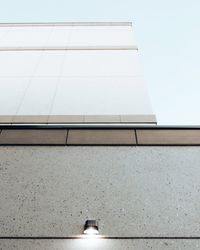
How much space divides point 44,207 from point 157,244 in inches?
42.7

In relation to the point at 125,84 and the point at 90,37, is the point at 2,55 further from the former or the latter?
the point at 125,84

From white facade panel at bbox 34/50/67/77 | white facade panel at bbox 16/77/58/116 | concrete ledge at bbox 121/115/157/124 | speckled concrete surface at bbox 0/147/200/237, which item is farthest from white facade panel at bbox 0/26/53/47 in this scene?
speckled concrete surface at bbox 0/147/200/237

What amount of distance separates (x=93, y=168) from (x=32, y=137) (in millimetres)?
889

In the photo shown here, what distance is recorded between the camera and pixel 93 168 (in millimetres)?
2729

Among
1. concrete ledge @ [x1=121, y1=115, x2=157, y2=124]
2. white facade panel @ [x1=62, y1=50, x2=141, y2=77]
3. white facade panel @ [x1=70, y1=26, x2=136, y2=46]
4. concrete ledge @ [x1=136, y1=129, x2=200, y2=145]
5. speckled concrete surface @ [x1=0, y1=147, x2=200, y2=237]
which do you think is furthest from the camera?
white facade panel @ [x1=70, y1=26, x2=136, y2=46]

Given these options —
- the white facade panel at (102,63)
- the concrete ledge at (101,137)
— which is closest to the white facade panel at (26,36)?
the white facade panel at (102,63)

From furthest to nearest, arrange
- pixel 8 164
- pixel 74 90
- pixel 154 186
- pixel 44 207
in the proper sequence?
pixel 74 90 → pixel 8 164 → pixel 154 186 → pixel 44 207

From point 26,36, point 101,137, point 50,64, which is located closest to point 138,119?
point 101,137

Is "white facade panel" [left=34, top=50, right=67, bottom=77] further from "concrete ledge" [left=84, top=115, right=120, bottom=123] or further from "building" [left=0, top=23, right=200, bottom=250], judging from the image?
"concrete ledge" [left=84, top=115, right=120, bottom=123]

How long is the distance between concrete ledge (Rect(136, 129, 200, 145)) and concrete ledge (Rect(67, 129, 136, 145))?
12 cm

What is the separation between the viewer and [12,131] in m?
3.16

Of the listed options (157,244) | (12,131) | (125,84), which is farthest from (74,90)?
(157,244)

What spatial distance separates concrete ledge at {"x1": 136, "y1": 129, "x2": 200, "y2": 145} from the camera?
9.76 feet

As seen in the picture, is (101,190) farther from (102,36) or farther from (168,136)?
(102,36)
